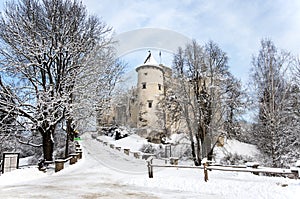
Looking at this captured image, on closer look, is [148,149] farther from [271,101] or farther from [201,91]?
[271,101]

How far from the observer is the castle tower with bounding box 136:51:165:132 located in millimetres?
32812

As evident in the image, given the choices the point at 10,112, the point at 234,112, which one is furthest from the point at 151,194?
the point at 234,112

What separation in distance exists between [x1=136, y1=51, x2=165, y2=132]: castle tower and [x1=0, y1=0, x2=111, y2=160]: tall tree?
19.8m

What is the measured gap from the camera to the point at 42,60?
11.9 m

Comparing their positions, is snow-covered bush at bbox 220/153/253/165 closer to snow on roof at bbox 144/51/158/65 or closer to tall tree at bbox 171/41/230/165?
tall tree at bbox 171/41/230/165

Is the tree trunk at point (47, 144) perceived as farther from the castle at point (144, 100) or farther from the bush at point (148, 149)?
the castle at point (144, 100)

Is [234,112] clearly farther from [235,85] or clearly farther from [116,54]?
[116,54]

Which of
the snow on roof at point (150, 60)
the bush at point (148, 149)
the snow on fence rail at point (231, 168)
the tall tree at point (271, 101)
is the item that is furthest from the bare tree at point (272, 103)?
the snow on roof at point (150, 60)

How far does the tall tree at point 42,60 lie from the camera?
456 inches

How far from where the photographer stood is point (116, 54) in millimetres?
16875

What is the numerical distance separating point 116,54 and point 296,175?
12941 millimetres

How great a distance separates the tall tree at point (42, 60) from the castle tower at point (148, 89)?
1978cm

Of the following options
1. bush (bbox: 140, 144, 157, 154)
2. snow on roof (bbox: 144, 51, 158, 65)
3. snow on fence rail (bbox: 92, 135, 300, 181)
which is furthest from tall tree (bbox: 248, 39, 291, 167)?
snow on roof (bbox: 144, 51, 158, 65)

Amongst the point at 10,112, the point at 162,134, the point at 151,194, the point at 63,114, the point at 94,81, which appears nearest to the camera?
the point at 151,194
